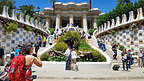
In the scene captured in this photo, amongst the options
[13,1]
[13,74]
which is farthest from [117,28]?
[13,1]

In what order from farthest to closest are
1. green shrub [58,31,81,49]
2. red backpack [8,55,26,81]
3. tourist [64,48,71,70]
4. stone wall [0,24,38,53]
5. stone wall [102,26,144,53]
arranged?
1. stone wall [102,26,144,53]
2. green shrub [58,31,81,49]
3. stone wall [0,24,38,53]
4. tourist [64,48,71,70]
5. red backpack [8,55,26,81]

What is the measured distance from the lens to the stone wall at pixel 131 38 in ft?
46.6

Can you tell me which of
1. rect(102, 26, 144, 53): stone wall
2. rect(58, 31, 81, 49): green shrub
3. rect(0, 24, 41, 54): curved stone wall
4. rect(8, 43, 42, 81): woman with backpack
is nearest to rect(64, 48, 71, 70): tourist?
rect(8, 43, 42, 81): woman with backpack

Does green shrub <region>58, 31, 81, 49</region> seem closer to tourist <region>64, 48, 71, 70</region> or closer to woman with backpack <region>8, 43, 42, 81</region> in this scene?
tourist <region>64, 48, 71, 70</region>

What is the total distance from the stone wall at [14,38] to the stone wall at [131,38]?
12.0 meters

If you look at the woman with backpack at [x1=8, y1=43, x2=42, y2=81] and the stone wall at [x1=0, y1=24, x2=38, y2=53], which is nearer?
the woman with backpack at [x1=8, y1=43, x2=42, y2=81]

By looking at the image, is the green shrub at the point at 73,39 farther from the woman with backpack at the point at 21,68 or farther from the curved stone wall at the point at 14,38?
the woman with backpack at the point at 21,68

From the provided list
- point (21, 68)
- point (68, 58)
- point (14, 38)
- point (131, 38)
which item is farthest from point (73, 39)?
point (21, 68)

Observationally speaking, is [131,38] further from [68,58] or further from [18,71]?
[18,71]

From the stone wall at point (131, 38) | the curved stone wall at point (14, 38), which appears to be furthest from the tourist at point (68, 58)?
the stone wall at point (131, 38)

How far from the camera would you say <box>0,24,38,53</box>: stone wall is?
457 inches

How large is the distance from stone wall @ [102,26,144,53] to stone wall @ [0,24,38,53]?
39.2ft

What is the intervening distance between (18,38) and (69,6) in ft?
98.6

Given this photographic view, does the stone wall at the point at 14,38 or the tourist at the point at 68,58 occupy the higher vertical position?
the stone wall at the point at 14,38
